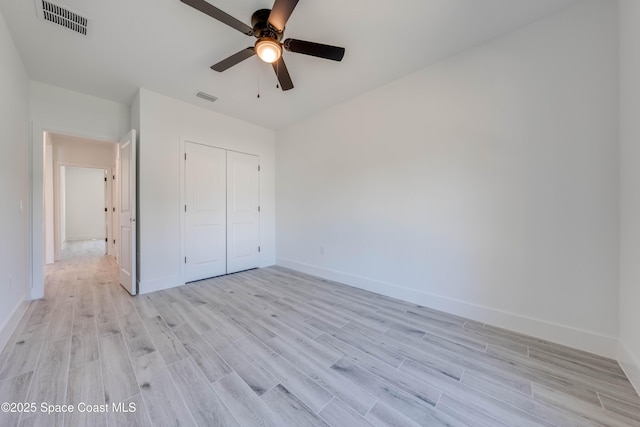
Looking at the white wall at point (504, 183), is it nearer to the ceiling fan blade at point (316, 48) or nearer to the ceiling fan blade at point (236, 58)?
the ceiling fan blade at point (316, 48)

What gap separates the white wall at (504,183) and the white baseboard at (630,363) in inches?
3.8

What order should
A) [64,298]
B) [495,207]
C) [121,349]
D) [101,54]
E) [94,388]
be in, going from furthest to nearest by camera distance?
[64,298] → [101,54] → [495,207] → [121,349] → [94,388]

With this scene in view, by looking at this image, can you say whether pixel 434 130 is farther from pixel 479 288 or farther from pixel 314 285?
pixel 314 285

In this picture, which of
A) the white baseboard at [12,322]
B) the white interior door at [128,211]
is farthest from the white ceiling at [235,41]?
the white baseboard at [12,322]

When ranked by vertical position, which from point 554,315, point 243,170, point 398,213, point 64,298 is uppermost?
point 243,170

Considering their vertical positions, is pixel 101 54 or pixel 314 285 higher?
pixel 101 54

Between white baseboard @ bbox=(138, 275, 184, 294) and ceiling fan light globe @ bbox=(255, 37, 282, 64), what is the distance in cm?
307

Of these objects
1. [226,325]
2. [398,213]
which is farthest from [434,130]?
[226,325]

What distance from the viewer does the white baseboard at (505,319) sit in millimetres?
1778

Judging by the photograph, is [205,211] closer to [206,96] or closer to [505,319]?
[206,96]

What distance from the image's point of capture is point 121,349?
5.96 feet

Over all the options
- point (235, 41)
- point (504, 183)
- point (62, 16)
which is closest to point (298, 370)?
point (504, 183)

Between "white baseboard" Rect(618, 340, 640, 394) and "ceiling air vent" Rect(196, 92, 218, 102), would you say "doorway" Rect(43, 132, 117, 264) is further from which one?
"white baseboard" Rect(618, 340, 640, 394)

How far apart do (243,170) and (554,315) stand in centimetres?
433
